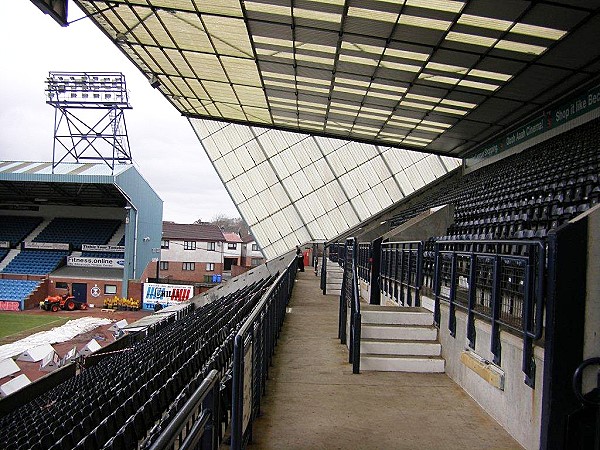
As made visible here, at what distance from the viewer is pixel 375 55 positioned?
14789 mm

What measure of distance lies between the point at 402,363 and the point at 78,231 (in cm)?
3997

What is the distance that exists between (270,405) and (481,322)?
2.17 m

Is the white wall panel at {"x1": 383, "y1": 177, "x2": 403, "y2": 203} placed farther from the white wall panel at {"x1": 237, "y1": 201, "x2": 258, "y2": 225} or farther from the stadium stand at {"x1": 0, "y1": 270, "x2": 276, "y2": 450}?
the stadium stand at {"x1": 0, "y1": 270, "x2": 276, "y2": 450}

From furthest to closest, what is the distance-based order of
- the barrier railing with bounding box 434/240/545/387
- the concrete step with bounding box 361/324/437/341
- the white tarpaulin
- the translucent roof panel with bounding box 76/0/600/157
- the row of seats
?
the white tarpaulin
the translucent roof panel with bounding box 76/0/600/157
the concrete step with bounding box 361/324/437/341
the row of seats
the barrier railing with bounding box 434/240/545/387

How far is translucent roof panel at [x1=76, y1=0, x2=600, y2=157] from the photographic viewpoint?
11.7m

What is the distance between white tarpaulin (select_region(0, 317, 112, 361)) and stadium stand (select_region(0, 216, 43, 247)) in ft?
52.6

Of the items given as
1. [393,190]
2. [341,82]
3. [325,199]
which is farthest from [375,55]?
[325,199]

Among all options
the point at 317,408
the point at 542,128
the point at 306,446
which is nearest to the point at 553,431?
the point at 306,446

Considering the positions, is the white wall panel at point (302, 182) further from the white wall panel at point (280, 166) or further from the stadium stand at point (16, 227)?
the stadium stand at point (16, 227)

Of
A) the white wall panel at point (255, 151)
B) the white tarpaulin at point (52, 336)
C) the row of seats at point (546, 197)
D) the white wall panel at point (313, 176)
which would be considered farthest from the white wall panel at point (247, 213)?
the row of seats at point (546, 197)

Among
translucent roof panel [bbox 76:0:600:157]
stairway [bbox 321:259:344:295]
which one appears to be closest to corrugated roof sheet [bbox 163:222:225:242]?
translucent roof panel [bbox 76:0:600:157]

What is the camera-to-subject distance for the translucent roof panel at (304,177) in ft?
94.6

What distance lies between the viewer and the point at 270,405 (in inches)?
201

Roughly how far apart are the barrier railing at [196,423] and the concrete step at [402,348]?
382cm
